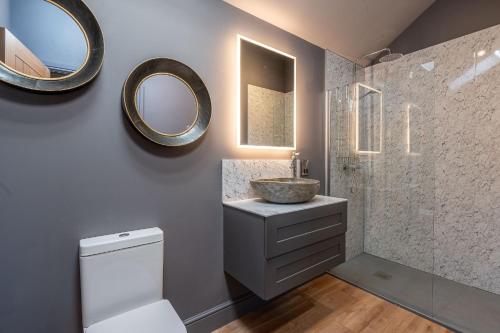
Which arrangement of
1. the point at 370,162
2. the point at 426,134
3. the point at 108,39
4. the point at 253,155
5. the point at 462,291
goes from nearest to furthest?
the point at 108,39 → the point at 253,155 → the point at 462,291 → the point at 426,134 → the point at 370,162

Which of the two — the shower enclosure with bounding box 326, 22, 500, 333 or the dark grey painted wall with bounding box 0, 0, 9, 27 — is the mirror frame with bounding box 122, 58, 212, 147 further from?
the shower enclosure with bounding box 326, 22, 500, 333

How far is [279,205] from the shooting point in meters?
1.56

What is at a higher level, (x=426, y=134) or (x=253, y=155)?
(x=426, y=134)

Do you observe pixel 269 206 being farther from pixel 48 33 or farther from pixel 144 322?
pixel 48 33

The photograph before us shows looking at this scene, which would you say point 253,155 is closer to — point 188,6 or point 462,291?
point 188,6

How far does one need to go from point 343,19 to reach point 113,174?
7.83ft

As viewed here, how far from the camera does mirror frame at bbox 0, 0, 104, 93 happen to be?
3.33ft

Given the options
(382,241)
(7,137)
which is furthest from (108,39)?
(382,241)

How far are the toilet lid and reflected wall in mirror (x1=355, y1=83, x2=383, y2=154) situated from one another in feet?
7.75

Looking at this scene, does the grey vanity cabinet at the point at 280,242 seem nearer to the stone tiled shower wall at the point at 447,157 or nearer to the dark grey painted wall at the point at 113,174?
the dark grey painted wall at the point at 113,174

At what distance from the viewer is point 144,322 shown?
1.06 meters

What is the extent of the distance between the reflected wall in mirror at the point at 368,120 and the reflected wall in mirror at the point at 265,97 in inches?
36.8

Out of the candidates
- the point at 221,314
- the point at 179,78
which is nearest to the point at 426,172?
the point at 221,314

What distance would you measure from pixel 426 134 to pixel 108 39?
266 cm
